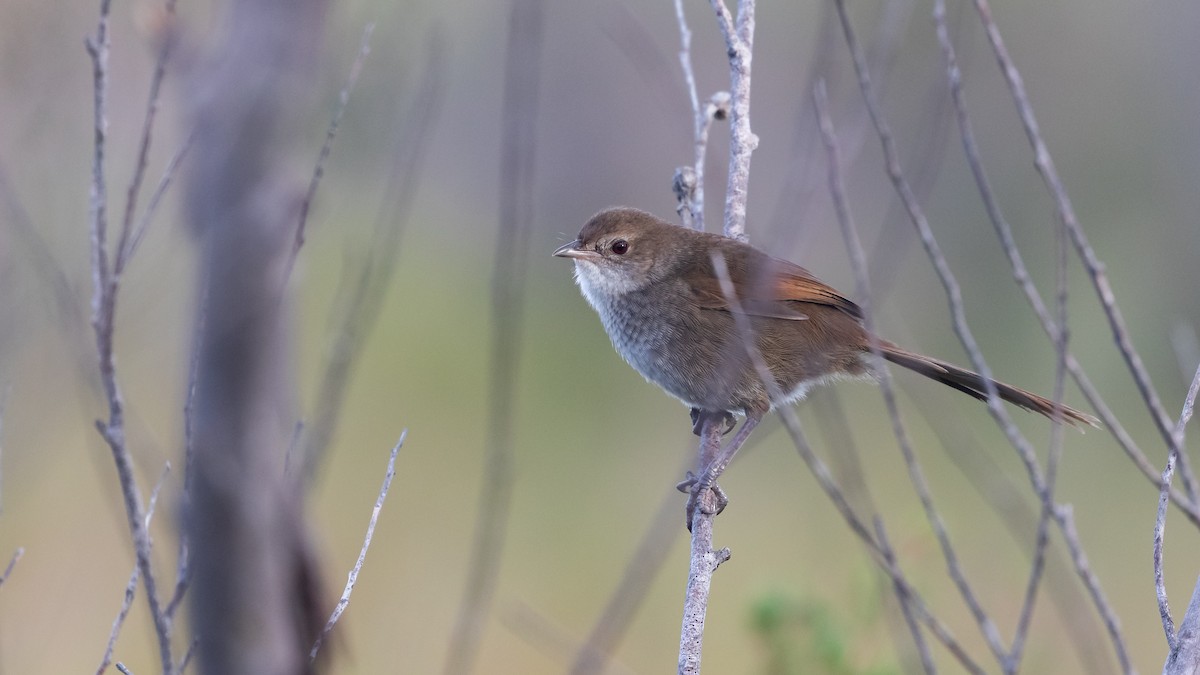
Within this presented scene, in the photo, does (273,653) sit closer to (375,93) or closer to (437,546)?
(375,93)

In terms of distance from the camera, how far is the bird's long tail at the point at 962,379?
12.8ft

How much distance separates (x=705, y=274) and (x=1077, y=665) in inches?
205

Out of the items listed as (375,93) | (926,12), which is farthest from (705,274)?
(926,12)

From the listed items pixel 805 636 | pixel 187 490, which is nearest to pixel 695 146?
pixel 187 490

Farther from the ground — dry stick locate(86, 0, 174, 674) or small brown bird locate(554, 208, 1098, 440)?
small brown bird locate(554, 208, 1098, 440)

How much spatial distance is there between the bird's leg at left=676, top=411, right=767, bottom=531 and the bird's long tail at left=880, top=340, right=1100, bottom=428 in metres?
0.59

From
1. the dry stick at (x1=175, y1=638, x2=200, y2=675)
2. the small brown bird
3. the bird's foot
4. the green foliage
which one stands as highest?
the small brown bird

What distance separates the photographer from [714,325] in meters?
4.17

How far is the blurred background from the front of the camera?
279 inches

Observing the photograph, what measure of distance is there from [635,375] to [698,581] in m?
8.01

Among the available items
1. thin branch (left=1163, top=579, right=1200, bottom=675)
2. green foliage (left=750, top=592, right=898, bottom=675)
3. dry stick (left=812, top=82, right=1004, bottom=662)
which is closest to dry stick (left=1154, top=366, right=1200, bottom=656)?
thin branch (left=1163, top=579, right=1200, bottom=675)

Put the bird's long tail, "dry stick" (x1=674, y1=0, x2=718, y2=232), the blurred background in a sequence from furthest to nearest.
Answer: the blurred background, the bird's long tail, "dry stick" (x1=674, y1=0, x2=718, y2=232)

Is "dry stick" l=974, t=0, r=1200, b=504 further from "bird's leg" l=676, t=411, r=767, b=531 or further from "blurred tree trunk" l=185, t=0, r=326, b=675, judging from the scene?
"bird's leg" l=676, t=411, r=767, b=531

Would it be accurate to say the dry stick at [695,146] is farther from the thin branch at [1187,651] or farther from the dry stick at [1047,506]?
the thin branch at [1187,651]
